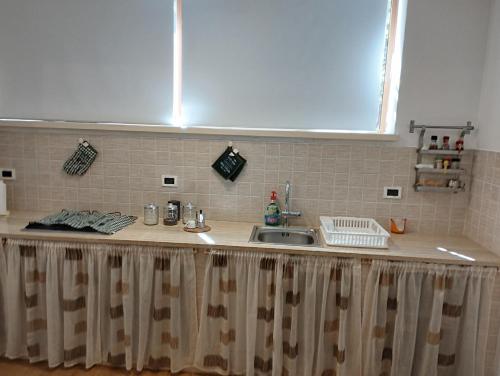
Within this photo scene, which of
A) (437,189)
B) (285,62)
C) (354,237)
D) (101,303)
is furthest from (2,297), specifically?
(437,189)

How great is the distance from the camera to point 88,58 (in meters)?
2.53

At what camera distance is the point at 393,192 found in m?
2.44

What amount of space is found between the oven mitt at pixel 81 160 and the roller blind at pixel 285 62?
76cm

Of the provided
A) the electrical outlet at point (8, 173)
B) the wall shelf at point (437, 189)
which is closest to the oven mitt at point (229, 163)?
the wall shelf at point (437, 189)

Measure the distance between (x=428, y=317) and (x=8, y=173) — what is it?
9.76 ft

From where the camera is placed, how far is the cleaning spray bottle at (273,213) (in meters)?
2.46

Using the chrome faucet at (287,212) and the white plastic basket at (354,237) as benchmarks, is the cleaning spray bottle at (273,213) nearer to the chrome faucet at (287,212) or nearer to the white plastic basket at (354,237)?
the chrome faucet at (287,212)

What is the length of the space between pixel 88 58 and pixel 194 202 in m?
1.25

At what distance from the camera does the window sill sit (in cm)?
237

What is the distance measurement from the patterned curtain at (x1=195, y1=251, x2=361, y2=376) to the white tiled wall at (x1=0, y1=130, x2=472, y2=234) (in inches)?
21.8

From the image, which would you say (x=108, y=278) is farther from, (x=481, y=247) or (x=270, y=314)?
(x=481, y=247)

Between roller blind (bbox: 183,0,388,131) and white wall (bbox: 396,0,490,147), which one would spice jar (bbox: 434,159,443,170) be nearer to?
white wall (bbox: 396,0,490,147)

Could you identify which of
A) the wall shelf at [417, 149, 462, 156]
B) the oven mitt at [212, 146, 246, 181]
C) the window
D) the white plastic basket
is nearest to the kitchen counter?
the white plastic basket

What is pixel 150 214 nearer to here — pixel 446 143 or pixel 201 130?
pixel 201 130
